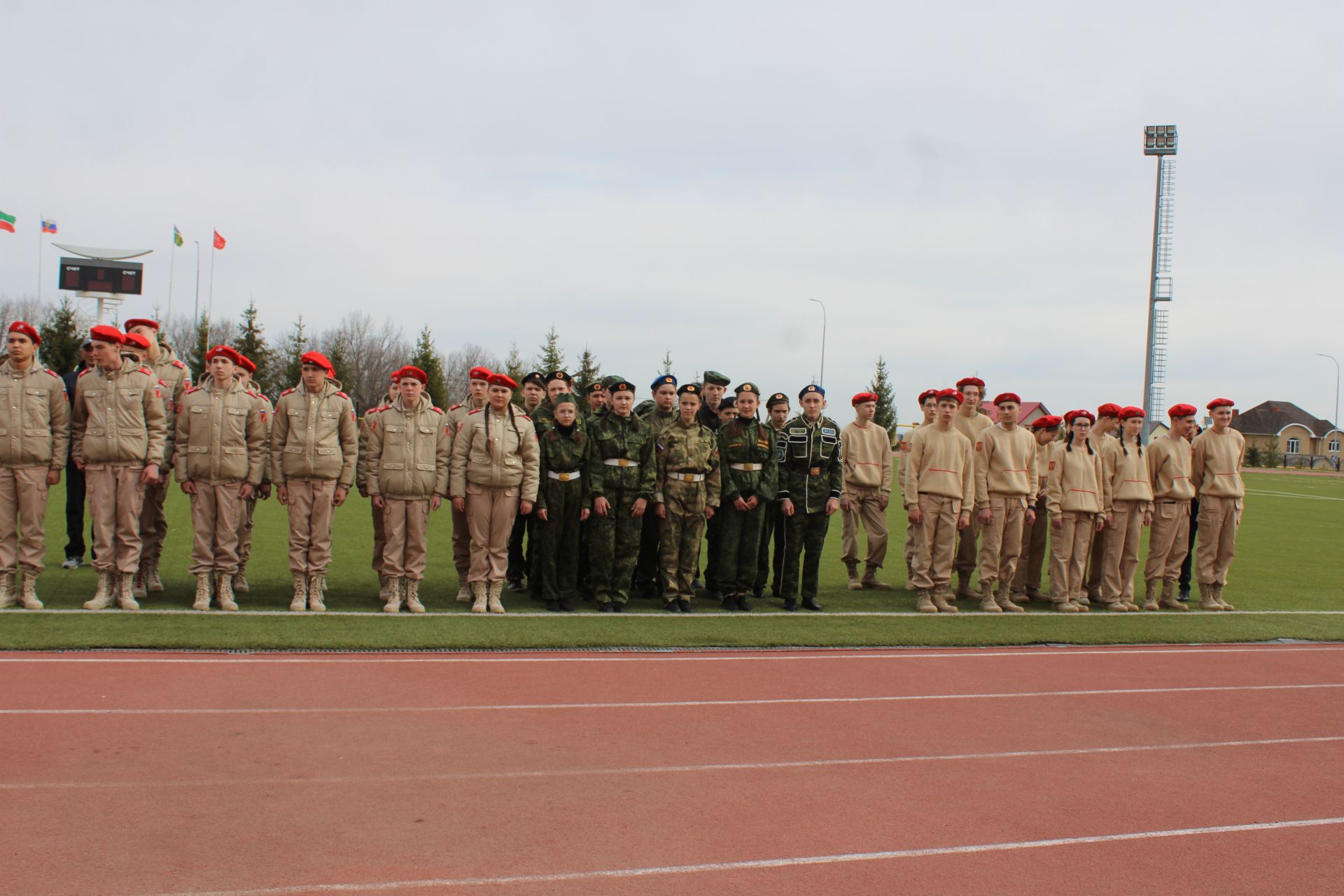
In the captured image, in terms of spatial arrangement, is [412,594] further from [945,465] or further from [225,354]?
[945,465]

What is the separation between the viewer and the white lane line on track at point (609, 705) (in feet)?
19.2

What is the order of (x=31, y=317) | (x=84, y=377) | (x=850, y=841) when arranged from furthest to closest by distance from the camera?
(x=31, y=317) → (x=84, y=377) → (x=850, y=841)

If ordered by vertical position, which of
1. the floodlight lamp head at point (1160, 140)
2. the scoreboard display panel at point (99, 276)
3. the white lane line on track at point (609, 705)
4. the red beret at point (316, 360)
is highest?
the floodlight lamp head at point (1160, 140)

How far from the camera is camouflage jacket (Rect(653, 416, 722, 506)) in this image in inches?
382

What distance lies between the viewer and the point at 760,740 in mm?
5832

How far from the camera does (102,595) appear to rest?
852 cm

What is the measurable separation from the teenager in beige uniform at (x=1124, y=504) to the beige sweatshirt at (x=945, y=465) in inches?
70.6

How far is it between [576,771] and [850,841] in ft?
4.72

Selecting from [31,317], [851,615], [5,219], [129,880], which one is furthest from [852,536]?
[31,317]

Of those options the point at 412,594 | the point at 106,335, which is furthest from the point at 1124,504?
the point at 106,335

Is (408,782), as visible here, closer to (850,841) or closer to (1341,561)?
(850,841)

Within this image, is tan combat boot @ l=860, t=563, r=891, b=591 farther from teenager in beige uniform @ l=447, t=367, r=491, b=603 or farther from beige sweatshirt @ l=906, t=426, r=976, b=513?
teenager in beige uniform @ l=447, t=367, r=491, b=603

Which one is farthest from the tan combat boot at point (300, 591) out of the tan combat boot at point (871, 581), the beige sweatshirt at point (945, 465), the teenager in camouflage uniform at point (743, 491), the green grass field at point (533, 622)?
the tan combat boot at point (871, 581)

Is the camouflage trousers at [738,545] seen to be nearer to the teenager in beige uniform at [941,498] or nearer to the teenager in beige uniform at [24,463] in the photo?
the teenager in beige uniform at [941,498]
